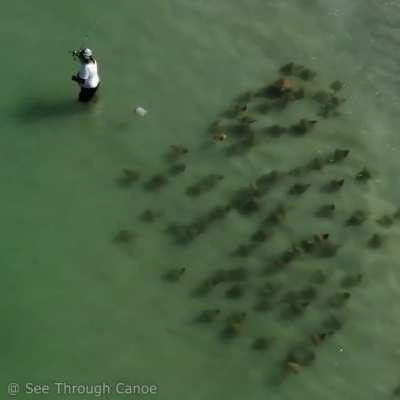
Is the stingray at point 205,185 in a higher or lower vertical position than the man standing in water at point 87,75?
lower

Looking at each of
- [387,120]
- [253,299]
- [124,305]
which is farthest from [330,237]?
[124,305]

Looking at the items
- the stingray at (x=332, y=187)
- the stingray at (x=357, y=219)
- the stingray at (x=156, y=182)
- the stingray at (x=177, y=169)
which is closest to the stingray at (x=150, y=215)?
the stingray at (x=156, y=182)

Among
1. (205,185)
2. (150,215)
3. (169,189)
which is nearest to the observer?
(150,215)

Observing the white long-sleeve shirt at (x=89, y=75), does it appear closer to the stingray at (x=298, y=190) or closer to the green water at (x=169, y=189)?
the green water at (x=169, y=189)

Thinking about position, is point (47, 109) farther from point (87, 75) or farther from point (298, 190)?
point (298, 190)

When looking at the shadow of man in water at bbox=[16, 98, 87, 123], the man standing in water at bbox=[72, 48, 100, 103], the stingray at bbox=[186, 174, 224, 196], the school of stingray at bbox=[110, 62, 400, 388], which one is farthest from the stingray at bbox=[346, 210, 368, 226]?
the shadow of man in water at bbox=[16, 98, 87, 123]

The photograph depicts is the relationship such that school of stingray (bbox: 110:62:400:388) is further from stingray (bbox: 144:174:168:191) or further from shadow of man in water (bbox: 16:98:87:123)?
shadow of man in water (bbox: 16:98:87:123)

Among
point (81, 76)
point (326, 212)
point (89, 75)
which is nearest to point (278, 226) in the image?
point (326, 212)
